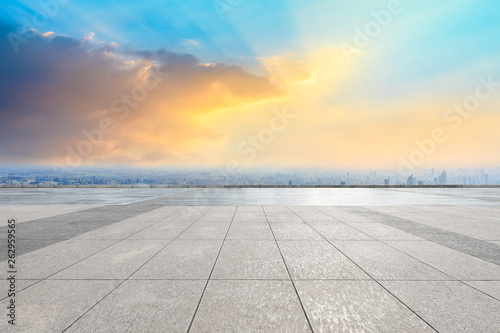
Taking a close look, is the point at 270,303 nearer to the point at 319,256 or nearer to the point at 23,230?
the point at 319,256

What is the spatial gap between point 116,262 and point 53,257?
1.59m

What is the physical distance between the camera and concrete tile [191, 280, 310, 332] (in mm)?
3107

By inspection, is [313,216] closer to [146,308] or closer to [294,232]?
[294,232]

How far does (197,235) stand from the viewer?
7.32m

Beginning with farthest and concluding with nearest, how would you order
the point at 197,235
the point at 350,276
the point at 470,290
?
the point at 197,235, the point at 350,276, the point at 470,290

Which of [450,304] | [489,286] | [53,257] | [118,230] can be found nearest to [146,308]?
[53,257]

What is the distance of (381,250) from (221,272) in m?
3.83

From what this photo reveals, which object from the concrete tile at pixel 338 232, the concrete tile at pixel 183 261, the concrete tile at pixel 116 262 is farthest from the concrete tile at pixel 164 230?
the concrete tile at pixel 338 232

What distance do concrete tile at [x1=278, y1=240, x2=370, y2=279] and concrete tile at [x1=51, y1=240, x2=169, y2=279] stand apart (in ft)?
9.95

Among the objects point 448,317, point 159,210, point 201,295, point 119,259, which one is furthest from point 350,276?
point 159,210

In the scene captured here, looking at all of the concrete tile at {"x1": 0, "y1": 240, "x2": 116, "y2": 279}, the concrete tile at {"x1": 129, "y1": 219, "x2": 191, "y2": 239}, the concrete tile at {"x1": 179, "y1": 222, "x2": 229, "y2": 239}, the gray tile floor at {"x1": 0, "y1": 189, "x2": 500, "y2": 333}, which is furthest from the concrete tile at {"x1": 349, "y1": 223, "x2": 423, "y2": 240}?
the concrete tile at {"x1": 0, "y1": 240, "x2": 116, "y2": 279}

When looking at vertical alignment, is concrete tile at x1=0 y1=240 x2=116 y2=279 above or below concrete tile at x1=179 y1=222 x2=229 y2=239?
below

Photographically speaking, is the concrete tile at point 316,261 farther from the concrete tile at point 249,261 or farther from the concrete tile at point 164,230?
the concrete tile at point 164,230

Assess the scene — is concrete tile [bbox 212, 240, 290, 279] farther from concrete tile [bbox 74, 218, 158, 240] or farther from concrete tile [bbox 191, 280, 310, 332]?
concrete tile [bbox 74, 218, 158, 240]
